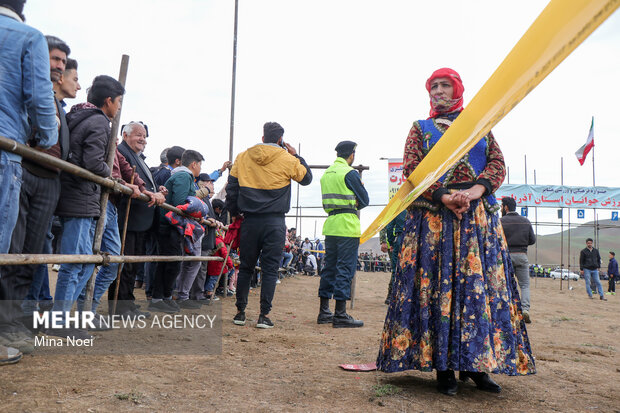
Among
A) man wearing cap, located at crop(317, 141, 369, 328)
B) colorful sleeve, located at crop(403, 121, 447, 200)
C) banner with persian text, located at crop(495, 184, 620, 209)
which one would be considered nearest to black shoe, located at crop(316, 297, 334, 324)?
man wearing cap, located at crop(317, 141, 369, 328)

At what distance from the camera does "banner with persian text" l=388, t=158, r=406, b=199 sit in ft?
26.6

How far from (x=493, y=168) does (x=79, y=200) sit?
8.45 ft

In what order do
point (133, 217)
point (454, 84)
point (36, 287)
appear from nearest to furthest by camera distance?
1. point (454, 84)
2. point (36, 287)
3. point (133, 217)

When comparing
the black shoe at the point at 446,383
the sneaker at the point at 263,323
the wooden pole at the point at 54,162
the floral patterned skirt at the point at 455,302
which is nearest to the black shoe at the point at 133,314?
the sneaker at the point at 263,323

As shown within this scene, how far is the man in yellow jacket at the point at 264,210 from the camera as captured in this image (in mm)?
4477

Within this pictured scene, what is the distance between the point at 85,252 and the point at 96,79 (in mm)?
1356

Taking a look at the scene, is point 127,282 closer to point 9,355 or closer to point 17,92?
point 9,355

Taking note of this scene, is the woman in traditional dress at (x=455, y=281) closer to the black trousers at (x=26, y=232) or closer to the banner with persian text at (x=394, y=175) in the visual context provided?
the black trousers at (x=26, y=232)

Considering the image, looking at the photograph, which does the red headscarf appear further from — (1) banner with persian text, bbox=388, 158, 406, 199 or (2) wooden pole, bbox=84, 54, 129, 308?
(1) banner with persian text, bbox=388, 158, 406, 199

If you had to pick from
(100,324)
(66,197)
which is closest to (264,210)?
(100,324)

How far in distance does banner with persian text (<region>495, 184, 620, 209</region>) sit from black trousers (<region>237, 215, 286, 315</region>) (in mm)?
17271

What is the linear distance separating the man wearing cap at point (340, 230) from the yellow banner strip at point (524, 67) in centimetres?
283

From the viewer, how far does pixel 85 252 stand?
314 cm

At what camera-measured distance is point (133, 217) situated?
424 cm
